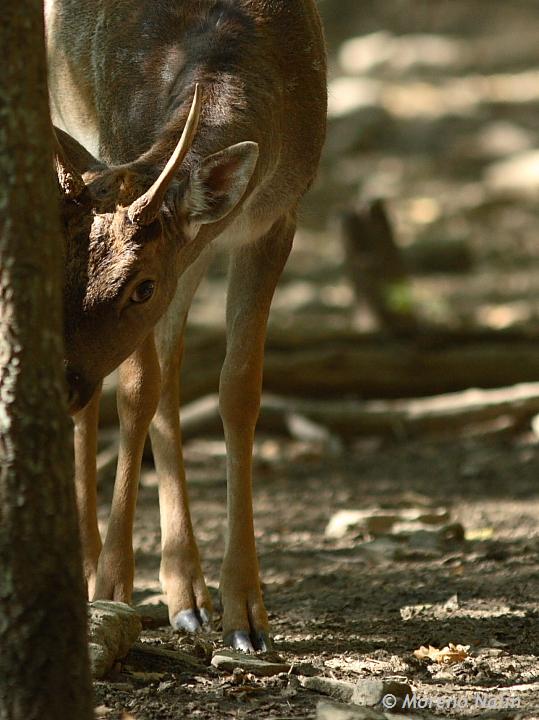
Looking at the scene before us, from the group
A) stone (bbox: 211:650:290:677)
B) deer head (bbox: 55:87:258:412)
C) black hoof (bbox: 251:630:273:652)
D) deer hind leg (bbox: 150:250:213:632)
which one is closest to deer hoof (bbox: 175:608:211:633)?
deer hind leg (bbox: 150:250:213:632)

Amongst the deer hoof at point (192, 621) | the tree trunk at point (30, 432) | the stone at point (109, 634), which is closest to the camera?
the tree trunk at point (30, 432)

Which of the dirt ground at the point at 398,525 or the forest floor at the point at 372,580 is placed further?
the dirt ground at the point at 398,525

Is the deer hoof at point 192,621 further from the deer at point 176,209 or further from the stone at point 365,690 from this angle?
the stone at point 365,690

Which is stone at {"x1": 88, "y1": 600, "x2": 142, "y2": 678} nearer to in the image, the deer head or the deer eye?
the deer head

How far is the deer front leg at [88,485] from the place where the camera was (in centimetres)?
660

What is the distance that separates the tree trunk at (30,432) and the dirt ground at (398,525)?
0.75m

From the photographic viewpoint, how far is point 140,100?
6.20 metres

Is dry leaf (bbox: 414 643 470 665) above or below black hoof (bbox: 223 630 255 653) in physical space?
below

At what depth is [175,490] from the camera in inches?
271

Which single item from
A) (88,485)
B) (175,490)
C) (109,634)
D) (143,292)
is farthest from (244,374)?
(109,634)

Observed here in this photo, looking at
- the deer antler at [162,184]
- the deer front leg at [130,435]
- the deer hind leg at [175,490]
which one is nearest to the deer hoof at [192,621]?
the deer hind leg at [175,490]

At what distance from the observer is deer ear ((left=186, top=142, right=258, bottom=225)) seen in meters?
5.48

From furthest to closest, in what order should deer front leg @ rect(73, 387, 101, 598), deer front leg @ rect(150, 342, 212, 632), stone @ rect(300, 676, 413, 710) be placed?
deer front leg @ rect(73, 387, 101, 598), deer front leg @ rect(150, 342, 212, 632), stone @ rect(300, 676, 413, 710)

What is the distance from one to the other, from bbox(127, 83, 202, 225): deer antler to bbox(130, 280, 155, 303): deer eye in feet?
0.84
